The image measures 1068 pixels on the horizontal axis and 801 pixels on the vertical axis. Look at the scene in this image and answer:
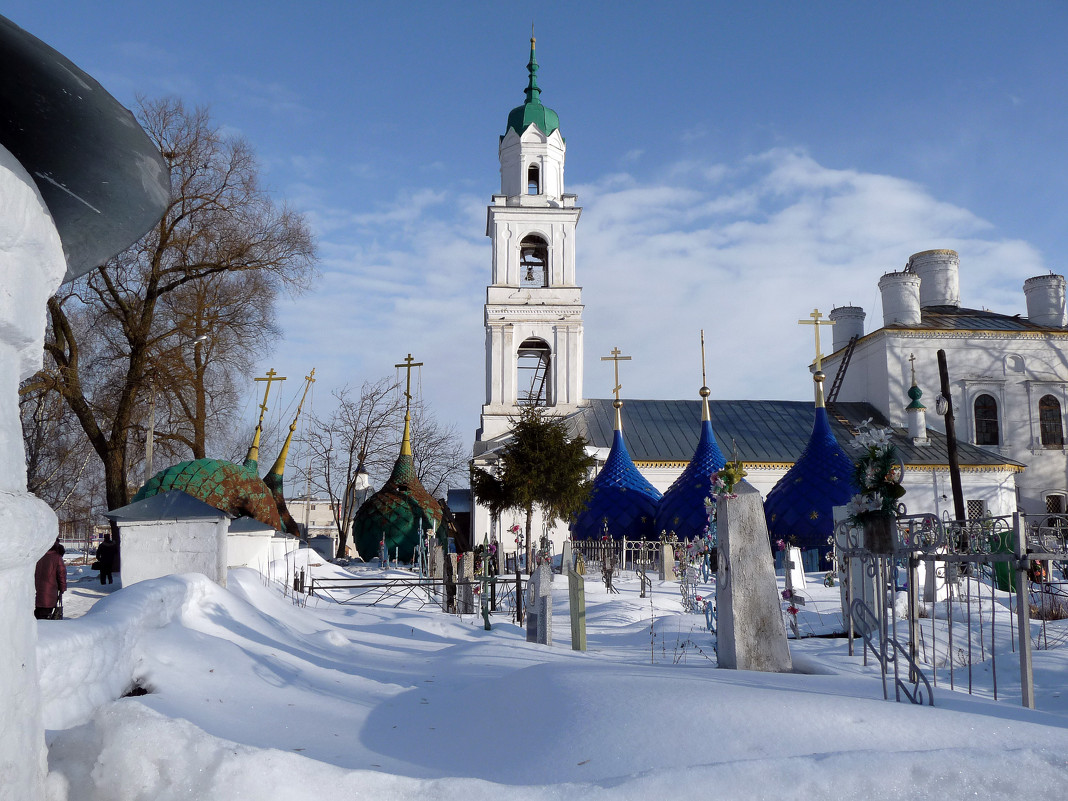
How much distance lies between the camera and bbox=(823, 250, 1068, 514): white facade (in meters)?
33.7

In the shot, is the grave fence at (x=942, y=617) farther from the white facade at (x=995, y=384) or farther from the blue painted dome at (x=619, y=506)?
the white facade at (x=995, y=384)

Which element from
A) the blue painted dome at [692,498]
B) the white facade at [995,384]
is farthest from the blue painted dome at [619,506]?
the white facade at [995,384]

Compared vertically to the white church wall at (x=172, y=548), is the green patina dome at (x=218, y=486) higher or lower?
higher

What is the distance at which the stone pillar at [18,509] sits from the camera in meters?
2.31

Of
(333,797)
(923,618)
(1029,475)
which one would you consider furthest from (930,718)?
(1029,475)

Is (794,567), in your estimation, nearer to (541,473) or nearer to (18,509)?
(541,473)

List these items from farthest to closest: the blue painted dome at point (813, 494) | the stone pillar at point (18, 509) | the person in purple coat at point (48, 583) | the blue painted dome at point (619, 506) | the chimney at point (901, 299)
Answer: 1. the chimney at point (901, 299)
2. the blue painted dome at point (619, 506)
3. the blue painted dome at point (813, 494)
4. the person in purple coat at point (48, 583)
5. the stone pillar at point (18, 509)

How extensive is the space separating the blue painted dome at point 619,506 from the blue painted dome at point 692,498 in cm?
52

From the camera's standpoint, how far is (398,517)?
24203 millimetres

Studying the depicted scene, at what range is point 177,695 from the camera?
4289mm

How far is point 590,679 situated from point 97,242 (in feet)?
11.0

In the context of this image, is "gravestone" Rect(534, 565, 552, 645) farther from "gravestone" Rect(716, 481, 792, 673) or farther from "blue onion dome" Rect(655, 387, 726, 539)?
"blue onion dome" Rect(655, 387, 726, 539)

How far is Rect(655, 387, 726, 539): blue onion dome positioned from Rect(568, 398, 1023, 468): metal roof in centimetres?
472

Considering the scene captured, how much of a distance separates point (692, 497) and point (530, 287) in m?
A: 10.1
